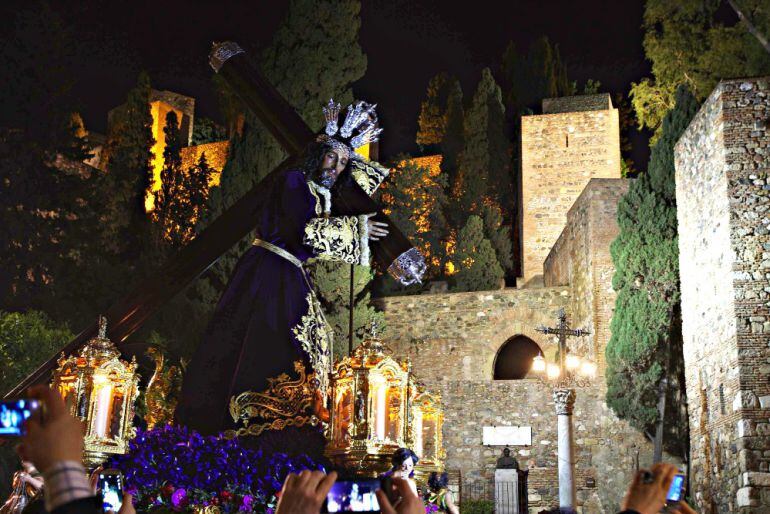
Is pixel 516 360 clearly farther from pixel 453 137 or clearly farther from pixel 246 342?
pixel 246 342

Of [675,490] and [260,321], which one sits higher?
[260,321]

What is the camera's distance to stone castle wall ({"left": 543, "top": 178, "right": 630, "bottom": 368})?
2166cm

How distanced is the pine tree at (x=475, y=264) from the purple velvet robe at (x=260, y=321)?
22.4m

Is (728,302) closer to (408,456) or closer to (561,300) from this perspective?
(408,456)

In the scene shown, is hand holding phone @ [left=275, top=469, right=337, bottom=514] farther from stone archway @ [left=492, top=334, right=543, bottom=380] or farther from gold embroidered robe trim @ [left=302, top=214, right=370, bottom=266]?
stone archway @ [left=492, top=334, right=543, bottom=380]

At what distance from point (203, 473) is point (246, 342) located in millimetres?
1256

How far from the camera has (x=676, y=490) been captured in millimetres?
2697

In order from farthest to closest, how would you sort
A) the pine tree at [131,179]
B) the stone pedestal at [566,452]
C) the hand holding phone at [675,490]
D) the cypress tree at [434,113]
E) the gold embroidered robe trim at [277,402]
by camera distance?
1. the cypress tree at [434,113]
2. the pine tree at [131,179]
3. the stone pedestal at [566,452]
4. the gold embroidered robe trim at [277,402]
5. the hand holding phone at [675,490]

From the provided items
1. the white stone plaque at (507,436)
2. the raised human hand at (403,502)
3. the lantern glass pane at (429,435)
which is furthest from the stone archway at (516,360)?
the raised human hand at (403,502)

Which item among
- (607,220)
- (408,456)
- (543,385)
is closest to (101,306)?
(543,385)

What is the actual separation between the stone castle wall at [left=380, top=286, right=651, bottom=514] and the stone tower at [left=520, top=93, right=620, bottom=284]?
6.39 m

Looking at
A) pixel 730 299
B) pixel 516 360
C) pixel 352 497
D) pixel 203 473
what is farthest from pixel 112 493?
pixel 516 360

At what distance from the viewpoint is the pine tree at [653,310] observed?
18078mm

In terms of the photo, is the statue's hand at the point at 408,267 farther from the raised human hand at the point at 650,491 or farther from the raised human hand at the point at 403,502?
the raised human hand at the point at 650,491
